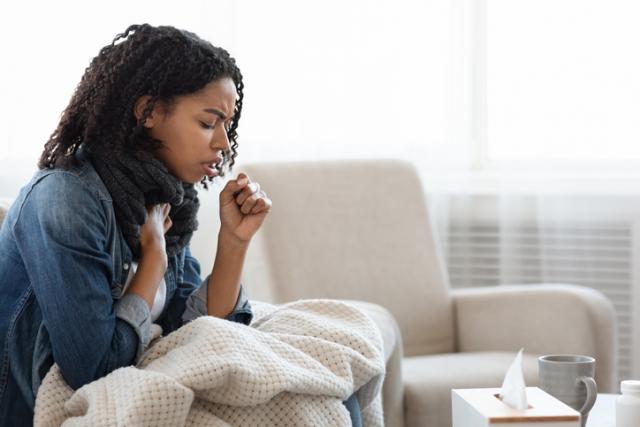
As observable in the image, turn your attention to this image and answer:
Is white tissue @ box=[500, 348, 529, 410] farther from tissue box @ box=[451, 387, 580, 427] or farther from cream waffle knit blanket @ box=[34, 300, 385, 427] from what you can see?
cream waffle knit blanket @ box=[34, 300, 385, 427]

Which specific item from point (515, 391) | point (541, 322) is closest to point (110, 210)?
point (515, 391)

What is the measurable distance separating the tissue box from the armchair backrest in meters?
1.21

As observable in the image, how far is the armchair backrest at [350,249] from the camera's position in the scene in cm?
248

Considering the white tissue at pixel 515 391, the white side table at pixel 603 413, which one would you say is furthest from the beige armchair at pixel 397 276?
the white tissue at pixel 515 391

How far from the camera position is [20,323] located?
4.68 ft

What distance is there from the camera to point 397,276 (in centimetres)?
254

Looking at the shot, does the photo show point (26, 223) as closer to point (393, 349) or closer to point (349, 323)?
point (349, 323)

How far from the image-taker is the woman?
1.36m

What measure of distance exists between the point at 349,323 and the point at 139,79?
0.51m

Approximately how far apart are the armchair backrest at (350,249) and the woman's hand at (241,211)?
73cm

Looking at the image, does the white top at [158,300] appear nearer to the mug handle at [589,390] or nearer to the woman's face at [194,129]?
the woman's face at [194,129]

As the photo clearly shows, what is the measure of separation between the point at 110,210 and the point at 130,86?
7.7 inches

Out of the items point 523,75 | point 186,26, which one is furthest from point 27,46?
point 523,75

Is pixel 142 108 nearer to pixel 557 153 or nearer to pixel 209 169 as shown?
pixel 209 169
